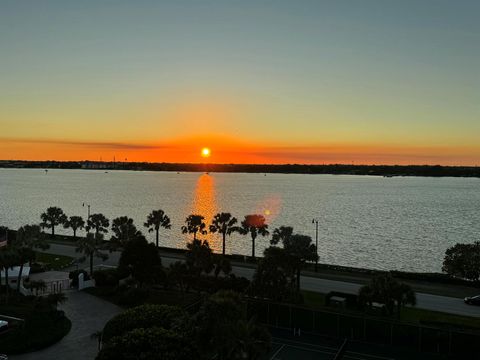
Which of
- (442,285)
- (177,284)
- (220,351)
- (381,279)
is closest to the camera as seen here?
(220,351)

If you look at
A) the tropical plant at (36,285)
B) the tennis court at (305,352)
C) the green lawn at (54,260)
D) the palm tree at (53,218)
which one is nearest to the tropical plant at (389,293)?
the tennis court at (305,352)

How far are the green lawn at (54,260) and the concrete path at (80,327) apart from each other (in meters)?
13.0

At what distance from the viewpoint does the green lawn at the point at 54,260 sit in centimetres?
5709

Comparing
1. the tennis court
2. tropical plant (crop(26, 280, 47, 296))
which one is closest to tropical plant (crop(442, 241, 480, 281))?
the tennis court

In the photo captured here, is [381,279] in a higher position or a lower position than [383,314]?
higher

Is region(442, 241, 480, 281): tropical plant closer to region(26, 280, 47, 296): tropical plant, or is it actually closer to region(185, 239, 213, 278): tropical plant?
region(185, 239, 213, 278): tropical plant

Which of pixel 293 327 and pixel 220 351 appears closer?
pixel 220 351

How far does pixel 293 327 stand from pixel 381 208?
5662 inches

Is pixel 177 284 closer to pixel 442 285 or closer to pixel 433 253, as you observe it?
pixel 442 285

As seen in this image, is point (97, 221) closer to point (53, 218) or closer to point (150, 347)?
point (53, 218)

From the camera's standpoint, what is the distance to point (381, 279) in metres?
36.2

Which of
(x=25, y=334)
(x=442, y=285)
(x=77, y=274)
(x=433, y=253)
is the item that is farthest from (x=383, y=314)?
(x=433, y=253)

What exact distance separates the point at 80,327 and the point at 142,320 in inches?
522

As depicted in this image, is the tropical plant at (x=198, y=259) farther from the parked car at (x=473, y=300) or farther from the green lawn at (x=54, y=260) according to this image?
the parked car at (x=473, y=300)
